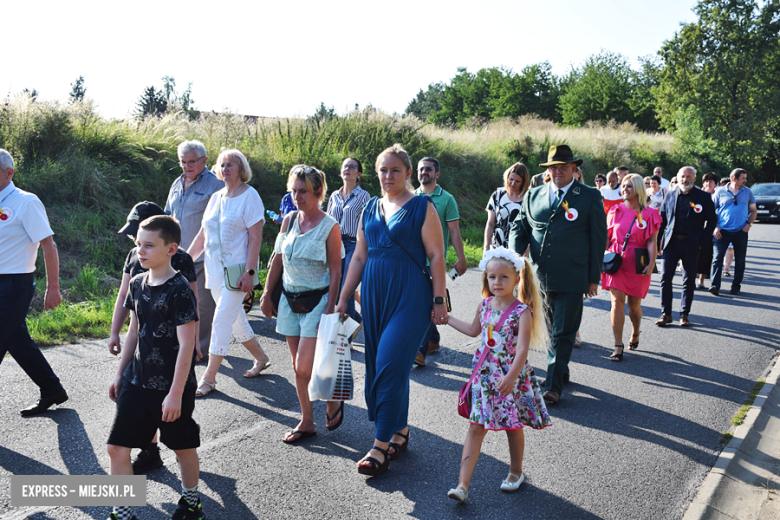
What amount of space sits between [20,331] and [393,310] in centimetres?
304

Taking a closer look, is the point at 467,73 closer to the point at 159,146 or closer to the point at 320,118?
the point at 320,118

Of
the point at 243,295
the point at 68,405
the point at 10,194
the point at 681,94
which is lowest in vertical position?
the point at 68,405

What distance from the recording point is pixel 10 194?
169 inches

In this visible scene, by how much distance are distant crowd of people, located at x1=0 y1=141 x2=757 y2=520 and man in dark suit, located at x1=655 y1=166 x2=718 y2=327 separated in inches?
73.6

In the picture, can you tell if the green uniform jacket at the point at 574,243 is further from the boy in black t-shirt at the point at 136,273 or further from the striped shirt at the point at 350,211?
the boy in black t-shirt at the point at 136,273

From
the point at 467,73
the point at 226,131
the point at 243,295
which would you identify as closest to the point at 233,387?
the point at 243,295

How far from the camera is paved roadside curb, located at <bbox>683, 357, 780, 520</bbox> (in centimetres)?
351

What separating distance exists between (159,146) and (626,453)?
455 inches

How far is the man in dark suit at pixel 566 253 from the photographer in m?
5.14

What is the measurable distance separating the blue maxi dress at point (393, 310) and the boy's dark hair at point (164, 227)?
4.48 ft

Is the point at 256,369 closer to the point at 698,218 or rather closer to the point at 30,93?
the point at 698,218

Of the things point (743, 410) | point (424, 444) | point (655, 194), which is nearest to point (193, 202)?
point (424, 444)

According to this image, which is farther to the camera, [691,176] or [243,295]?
[691,176]

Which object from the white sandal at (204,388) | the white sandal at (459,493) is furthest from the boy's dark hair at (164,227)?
the white sandal at (204,388)
